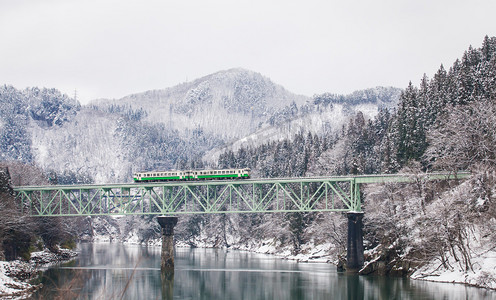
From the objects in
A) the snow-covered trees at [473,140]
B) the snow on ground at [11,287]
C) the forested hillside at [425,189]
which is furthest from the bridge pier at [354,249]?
the snow on ground at [11,287]

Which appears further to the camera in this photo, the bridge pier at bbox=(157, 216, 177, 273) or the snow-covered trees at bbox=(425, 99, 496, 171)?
the bridge pier at bbox=(157, 216, 177, 273)

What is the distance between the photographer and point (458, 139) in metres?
65.9

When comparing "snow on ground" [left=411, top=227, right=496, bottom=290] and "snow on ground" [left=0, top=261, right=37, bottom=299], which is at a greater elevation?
"snow on ground" [left=411, top=227, right=496, bottom=290]

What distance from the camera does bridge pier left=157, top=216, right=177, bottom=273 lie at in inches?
3253

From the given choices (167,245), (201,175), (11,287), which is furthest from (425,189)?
(11,287)

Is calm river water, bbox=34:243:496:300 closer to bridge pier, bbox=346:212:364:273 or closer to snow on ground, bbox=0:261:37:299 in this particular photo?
snow on ground, bbox=0:261:37:299

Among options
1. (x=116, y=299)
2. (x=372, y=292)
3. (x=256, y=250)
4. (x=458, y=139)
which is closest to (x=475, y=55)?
(x=458, y=139)

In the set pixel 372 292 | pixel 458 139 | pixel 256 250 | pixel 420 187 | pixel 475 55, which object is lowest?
pixel 256 250

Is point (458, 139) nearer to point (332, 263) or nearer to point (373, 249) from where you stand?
point (373, 249)

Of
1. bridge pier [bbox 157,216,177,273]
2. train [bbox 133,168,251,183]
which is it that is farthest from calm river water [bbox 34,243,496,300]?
train [bbox 133,168,251,183]

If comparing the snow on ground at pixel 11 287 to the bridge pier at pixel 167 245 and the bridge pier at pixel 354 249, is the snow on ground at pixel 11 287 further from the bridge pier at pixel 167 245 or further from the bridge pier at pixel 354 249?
the bridge pier at pixel 354 249

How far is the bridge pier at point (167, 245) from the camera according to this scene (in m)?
82.6

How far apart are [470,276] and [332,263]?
36267 mm

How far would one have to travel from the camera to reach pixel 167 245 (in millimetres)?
83750
